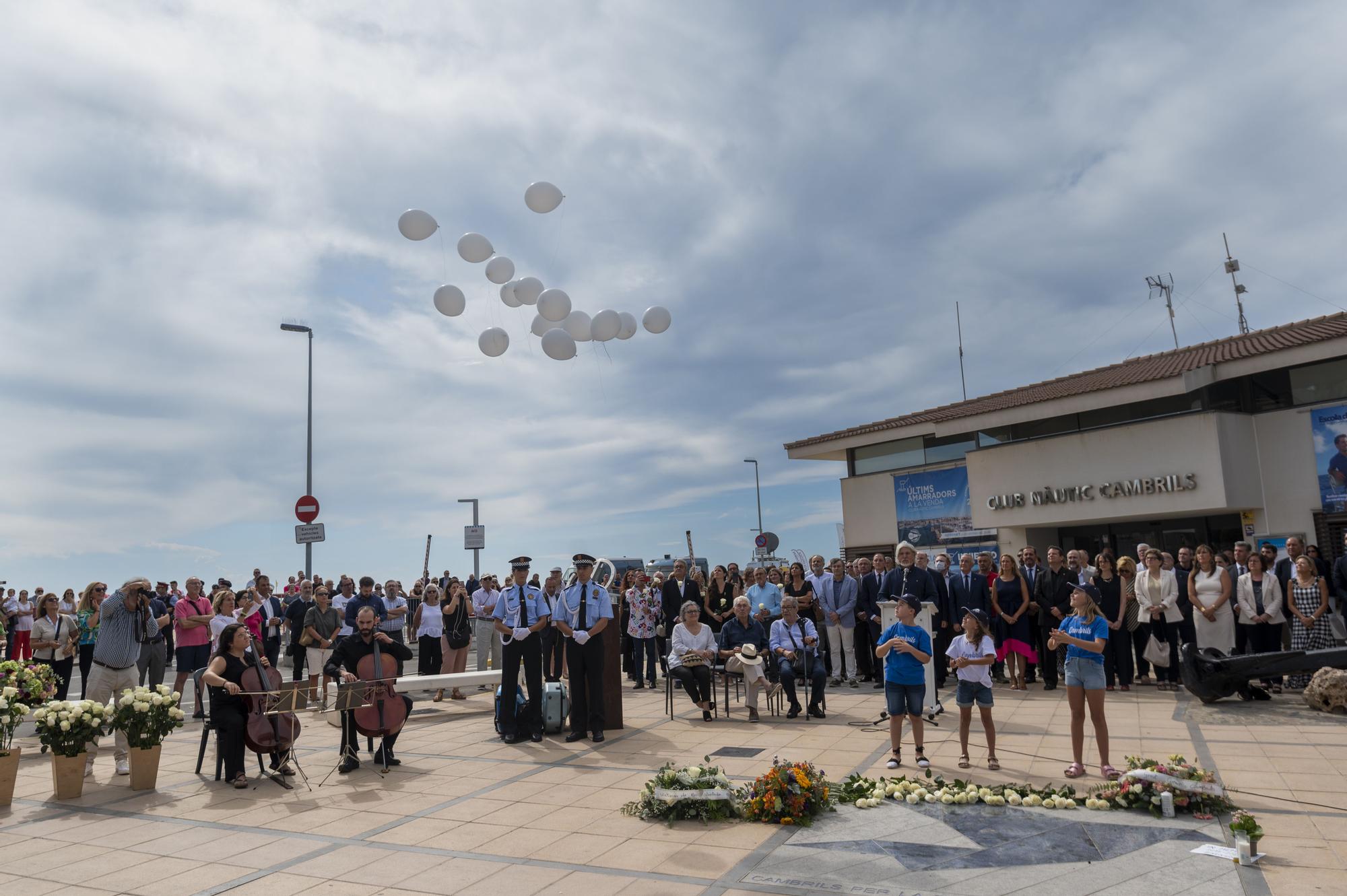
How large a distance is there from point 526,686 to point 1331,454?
16244 millimetres

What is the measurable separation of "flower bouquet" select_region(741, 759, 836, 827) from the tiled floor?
18 cm

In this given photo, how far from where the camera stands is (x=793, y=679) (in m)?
10.7

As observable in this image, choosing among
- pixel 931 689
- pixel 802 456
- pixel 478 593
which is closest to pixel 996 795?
pixel 931 689

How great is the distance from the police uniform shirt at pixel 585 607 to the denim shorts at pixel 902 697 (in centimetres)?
368

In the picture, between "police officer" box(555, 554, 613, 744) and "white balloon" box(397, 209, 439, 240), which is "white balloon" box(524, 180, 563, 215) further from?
"police officer" box(555, 554, 613, 744)

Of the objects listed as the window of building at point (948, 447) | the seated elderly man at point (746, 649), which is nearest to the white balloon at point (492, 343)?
the seated elderly man at point (746, 649)

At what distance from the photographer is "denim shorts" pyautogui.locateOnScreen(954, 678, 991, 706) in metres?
7.45

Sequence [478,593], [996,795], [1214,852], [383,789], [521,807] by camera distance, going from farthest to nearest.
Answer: [478,593]
[383,789]
[521,807]
[996,795]
[1214,852]

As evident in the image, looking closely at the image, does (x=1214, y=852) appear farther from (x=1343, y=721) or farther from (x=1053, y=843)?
(x=1343, y=721)

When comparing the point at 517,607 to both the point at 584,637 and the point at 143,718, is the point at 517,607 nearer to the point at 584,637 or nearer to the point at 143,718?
the point at 584,637

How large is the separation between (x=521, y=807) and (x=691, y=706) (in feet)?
18.0

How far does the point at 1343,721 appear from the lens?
29.0 ft

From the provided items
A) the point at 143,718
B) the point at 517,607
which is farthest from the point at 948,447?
the point at 143,718

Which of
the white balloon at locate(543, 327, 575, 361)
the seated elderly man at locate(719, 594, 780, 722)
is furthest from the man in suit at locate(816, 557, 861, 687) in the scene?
the white balloon at locate(543, 327, 575, 361)
